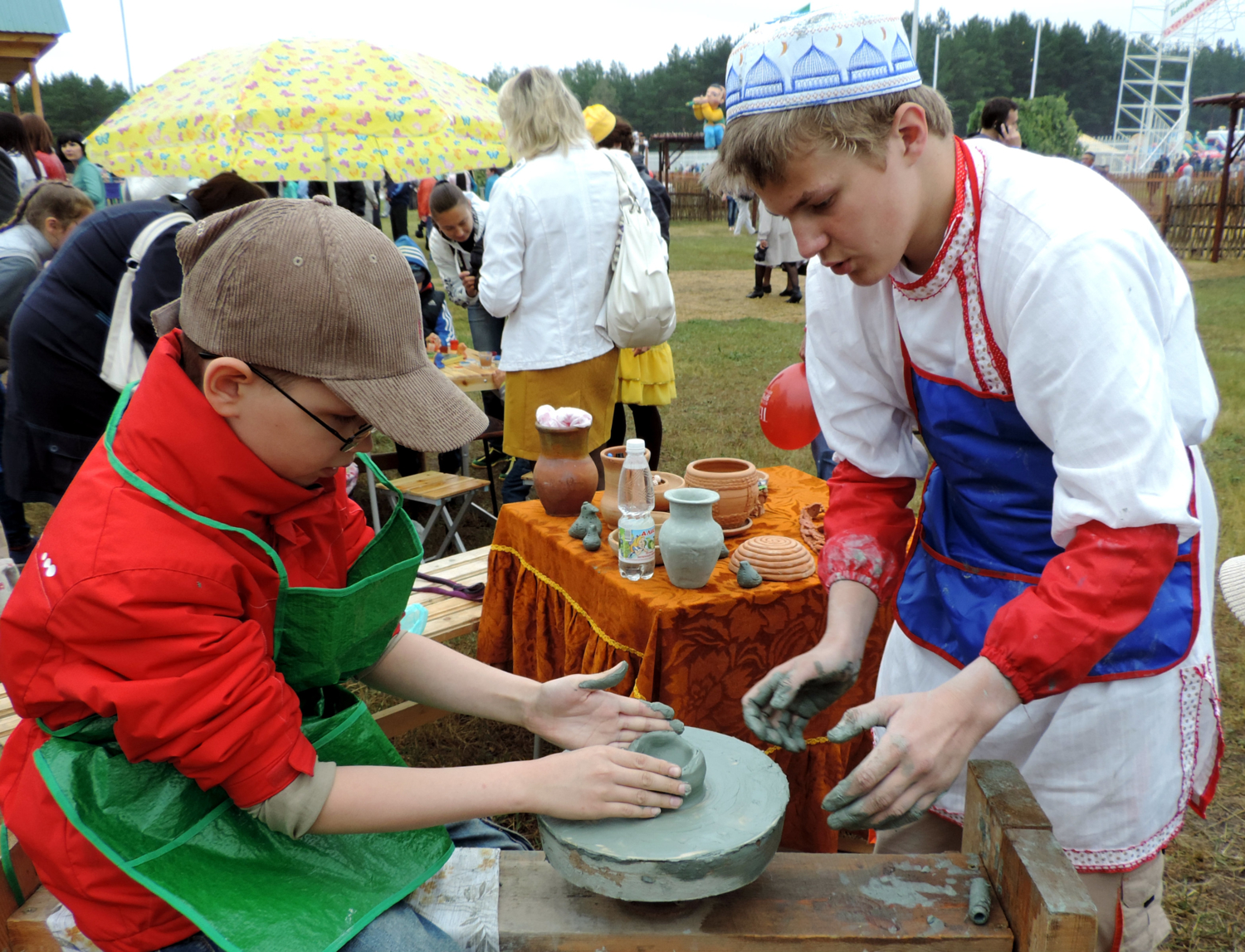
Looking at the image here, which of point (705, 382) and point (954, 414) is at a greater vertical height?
point (954, 414)

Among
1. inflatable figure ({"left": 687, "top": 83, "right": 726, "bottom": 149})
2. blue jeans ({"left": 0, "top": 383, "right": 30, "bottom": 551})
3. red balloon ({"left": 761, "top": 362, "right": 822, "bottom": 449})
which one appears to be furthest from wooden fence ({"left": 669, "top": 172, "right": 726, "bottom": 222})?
red balloon ({"left": 761, "top": 362, "right": 822, "bottom": 449})

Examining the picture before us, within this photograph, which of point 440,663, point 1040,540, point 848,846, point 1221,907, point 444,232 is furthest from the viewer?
point 444,232

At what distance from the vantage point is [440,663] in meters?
1.75

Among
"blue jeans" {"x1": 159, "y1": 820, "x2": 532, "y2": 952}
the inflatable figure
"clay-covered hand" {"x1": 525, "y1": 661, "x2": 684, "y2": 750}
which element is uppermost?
the inflatable figure

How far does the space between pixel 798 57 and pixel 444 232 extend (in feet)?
16.9

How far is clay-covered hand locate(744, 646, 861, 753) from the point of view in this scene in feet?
4.97

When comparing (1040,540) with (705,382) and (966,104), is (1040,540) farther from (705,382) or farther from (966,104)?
(966,104)

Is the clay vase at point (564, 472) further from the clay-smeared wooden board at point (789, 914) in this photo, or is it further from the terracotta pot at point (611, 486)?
the clay-smeared wooden board at point (789, 914)

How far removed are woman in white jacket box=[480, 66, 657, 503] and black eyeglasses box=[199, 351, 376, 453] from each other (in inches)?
117

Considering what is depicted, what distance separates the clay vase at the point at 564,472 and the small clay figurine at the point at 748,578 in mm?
822

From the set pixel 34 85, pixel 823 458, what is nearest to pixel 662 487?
pixel 823 458

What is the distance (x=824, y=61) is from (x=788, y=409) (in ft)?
7.69

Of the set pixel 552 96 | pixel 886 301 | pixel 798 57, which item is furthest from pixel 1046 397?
pixel 552 96

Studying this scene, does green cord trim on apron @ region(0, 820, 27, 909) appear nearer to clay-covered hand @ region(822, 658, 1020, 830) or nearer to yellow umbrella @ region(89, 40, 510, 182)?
clay-covered hand @ region(822, 658, 1020, 830)
